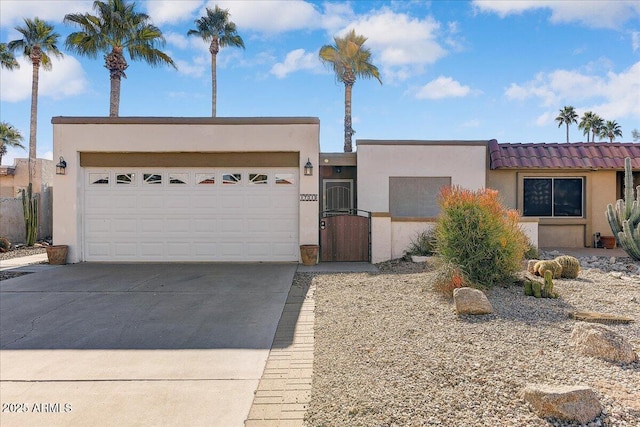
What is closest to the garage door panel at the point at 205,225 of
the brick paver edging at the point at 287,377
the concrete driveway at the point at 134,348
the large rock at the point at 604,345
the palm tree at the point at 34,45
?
the concrete driveway at the point at 134,348

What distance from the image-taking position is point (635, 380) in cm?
351

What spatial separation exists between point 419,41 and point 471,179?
4.50 meters

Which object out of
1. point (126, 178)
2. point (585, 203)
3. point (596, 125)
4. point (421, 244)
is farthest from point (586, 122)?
point (126, 178)

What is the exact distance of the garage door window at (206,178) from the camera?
11.3 metres

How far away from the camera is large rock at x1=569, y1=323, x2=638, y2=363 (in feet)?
12.7

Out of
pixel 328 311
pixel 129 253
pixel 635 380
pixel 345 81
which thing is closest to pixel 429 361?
pixel 635 380

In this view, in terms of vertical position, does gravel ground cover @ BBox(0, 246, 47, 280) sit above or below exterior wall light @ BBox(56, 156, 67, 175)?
below

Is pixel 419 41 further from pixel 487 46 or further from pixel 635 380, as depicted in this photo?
pixel 635 380

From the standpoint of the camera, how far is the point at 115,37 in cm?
1847

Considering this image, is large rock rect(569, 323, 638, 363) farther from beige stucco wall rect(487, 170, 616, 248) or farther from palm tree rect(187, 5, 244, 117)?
palm tree rect(187, 5, 244, 117)

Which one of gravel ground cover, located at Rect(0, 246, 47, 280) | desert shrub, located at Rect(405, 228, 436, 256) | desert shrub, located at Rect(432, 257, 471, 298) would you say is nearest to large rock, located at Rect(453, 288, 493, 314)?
desert shrub, located at Rect(432, 257, 471, 298)

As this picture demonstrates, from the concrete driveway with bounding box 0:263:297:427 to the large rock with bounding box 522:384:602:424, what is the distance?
7.26 ft

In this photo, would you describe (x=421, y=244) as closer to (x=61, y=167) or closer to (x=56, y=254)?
(x=56, y=254)

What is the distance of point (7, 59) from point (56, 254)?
17.7 metres
